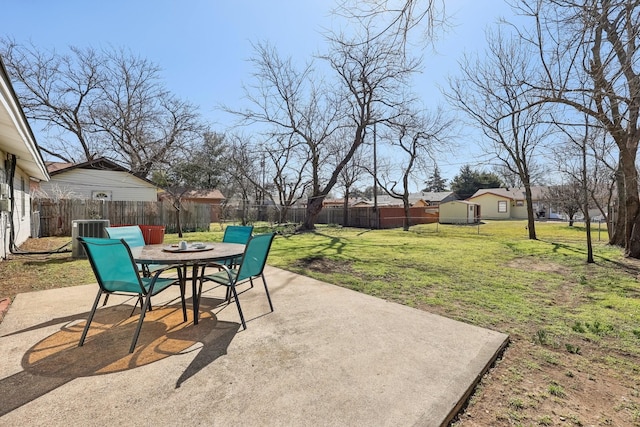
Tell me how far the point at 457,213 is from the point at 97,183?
2552 cm

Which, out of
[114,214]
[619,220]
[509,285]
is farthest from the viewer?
[114,214]

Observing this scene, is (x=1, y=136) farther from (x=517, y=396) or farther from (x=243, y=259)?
(x=517, y=396)

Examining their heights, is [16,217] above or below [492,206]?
below

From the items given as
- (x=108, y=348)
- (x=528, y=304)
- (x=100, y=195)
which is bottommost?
(x=528, y=304)

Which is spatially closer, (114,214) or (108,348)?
(108,348)

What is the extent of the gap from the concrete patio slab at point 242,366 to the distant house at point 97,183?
14274mm

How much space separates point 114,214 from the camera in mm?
13328

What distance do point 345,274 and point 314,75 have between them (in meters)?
12.8

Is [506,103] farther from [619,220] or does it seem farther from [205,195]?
[205,195]

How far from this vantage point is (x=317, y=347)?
2.50 metres

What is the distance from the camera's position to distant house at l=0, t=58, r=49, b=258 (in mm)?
3463

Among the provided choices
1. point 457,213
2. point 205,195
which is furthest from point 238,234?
point 205,195

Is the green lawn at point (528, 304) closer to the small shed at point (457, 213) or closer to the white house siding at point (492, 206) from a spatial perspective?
the small shed at point (457, 213)

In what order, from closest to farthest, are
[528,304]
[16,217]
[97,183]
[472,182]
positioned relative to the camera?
[528,304] → [16,217] → [97,183] → [472,182]
